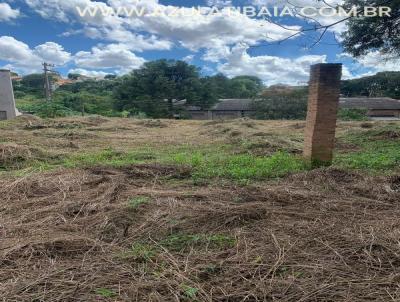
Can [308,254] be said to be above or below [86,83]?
below

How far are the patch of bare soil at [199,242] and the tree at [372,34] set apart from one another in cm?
549

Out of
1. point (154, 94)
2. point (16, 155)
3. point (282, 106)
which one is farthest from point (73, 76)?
point (16, 155)

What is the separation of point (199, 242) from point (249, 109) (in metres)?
28.1

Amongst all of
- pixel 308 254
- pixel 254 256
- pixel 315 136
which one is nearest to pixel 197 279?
pixel 254 256

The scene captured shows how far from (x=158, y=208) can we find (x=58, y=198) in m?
1.34

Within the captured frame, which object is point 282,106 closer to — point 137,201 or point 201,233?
point 137,201

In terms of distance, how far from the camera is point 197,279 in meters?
2.32

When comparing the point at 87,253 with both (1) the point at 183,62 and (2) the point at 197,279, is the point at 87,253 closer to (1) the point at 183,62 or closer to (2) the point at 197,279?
(2) the point at 197,279

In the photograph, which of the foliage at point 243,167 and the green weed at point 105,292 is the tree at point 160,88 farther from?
the green weed at point 105,292

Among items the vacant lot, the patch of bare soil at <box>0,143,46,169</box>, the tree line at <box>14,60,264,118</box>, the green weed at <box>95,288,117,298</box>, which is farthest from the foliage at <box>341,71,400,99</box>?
the green weed at <box>95,288,117,298</box>

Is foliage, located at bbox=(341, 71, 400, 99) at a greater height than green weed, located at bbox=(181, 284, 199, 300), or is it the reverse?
foliage, located at bbox=(341, 71, 400, 99)

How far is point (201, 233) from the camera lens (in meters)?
3.08

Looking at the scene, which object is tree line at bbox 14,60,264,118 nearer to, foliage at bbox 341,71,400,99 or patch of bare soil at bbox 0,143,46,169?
foliage at bbox 341,71,400,99

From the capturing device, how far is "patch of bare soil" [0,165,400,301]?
2225mm
